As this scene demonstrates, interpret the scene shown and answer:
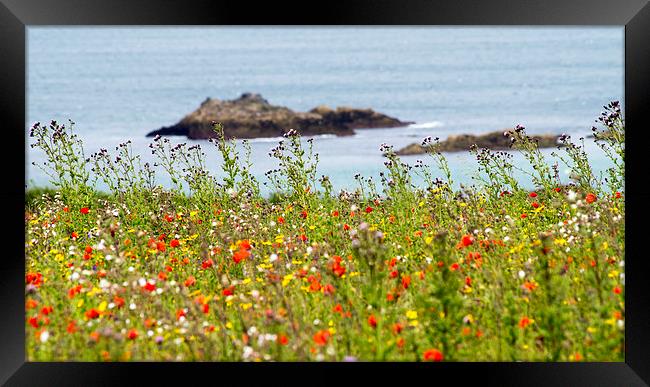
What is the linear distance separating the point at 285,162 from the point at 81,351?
2.73 m

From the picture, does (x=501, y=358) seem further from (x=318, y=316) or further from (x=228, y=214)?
(x=228, y=214)

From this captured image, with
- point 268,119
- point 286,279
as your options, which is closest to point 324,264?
point 286,279

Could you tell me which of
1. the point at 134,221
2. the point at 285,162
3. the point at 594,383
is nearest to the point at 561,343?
the point at 594,383

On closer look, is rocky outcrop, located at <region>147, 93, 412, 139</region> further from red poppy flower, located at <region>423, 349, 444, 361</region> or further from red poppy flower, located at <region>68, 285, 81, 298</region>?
red poppy flower, located at <region>423, 349, 444, 361</region>

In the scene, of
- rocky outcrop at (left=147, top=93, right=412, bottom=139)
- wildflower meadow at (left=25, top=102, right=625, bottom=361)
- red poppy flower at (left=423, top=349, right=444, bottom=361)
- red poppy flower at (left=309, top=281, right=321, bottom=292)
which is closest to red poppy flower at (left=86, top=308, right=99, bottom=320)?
wildflower meadow at (left=25, top=102, right=625, bottom=361)

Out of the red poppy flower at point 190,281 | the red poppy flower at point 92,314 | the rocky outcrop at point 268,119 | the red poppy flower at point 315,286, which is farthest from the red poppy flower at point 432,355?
the rocky outcrop at point 268,119

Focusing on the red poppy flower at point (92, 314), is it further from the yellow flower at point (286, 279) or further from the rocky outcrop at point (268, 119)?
the rocky outcrop at point (268, 119)

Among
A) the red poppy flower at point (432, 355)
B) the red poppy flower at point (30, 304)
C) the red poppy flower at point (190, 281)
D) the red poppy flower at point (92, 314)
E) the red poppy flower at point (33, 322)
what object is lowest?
the red poppy flower at point (432, 355)

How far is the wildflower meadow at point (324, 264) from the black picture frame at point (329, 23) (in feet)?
0.35

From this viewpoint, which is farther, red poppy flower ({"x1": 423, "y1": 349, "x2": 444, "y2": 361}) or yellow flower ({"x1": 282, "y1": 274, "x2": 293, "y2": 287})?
yellow flower ({"x1": 282, "y1": 274, "x2": 293, "y2": 287})

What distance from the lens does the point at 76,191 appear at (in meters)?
6.64

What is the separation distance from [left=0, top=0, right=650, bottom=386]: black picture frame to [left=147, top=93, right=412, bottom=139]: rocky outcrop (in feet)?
35.6

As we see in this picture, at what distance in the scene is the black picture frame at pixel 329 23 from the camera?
3928mm

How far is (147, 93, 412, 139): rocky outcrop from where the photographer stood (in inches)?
595
